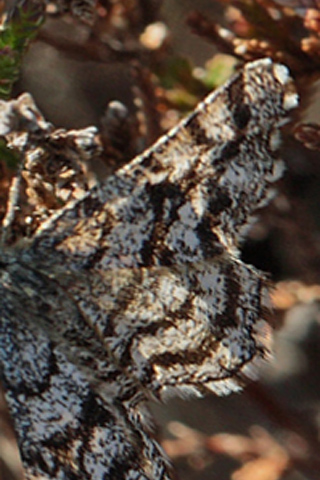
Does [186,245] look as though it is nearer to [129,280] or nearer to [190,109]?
[129,280]

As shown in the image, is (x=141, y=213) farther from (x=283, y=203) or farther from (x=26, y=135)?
(x=283, y=203)

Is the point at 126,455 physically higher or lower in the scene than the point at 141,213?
lower

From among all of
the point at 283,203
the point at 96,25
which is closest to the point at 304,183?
the point at 283,203

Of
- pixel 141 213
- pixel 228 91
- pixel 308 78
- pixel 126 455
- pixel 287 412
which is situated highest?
pixel 308 78

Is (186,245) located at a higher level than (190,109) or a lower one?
lower

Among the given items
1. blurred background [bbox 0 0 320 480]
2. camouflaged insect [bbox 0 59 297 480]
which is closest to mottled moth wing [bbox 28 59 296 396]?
camouflaged insect [bbox 0 59 297 480]

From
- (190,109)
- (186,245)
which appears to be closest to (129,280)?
(186,245)

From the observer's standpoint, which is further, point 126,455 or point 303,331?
point 303,331

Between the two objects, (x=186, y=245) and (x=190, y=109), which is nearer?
(x=186, y=245)

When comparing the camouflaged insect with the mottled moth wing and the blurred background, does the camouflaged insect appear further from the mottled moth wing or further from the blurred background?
the blurred background
